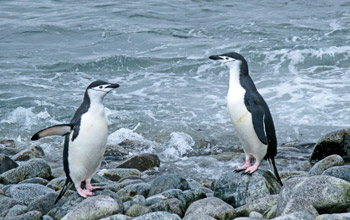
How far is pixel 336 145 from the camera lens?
25.5 ft

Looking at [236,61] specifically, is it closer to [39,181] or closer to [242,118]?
[242,118]

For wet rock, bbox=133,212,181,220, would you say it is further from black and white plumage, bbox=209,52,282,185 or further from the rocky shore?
black and white plumage, bbox=209,52,282,185

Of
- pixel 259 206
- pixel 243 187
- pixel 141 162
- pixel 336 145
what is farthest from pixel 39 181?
pixel 336 145

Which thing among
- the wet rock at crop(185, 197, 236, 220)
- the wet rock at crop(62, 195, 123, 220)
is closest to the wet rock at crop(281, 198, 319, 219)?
the wet rock at crop(185, 197, 236, 220)

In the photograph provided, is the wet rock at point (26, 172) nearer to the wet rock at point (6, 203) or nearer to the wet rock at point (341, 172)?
the wet rock at point (6, 203)

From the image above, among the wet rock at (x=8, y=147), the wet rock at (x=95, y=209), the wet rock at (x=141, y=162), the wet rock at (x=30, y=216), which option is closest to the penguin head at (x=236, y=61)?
the wet rock at (x=95, y=209)

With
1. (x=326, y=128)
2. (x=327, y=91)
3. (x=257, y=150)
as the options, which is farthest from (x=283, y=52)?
(x=257, y=150)

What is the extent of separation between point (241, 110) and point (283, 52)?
35.1 ft

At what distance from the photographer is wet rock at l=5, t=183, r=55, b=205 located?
5977mm

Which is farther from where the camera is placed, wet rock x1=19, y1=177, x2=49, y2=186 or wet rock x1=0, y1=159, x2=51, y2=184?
wet rock x1=0, y1=159, x2=51, y2=184

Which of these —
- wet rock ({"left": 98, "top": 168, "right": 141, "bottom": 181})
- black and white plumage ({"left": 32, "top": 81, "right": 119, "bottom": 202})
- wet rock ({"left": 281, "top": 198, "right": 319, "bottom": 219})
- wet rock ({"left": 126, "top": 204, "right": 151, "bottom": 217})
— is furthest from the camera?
wet rock ({"left": 98, "top": 168, "right": 141, "bottom": 181})

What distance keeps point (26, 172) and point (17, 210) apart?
1728mm

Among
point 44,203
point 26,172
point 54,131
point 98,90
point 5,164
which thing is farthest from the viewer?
point 5,164

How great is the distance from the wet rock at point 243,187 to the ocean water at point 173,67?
2.34 meters
